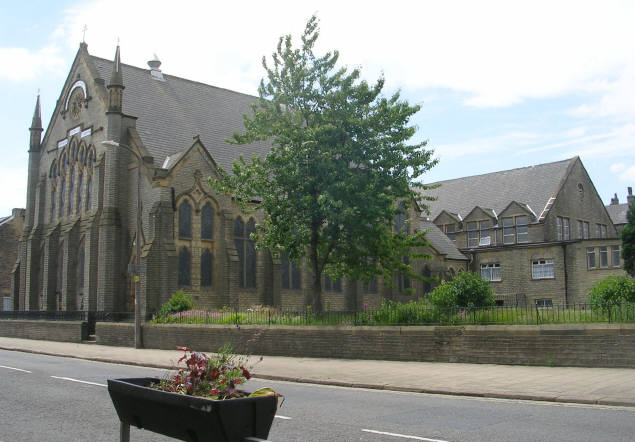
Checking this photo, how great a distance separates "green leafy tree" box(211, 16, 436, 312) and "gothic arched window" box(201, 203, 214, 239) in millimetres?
12295

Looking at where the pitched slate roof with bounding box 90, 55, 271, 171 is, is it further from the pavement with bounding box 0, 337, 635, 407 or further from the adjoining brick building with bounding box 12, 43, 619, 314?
the pavement with bounding box 0, 337, 635, 407

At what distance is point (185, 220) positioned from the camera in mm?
36500

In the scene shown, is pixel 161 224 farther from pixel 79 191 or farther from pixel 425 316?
pixel 425 316

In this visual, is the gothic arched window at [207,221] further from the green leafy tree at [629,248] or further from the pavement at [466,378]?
the green leafy tree at [629,248]

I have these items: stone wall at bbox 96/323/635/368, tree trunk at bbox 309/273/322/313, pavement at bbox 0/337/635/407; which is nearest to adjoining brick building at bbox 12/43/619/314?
tree trunk at bbox 309/273/322/313

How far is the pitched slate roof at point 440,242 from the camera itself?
168ft

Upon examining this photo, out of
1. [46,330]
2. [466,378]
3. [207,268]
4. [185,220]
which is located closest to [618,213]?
[207,268]

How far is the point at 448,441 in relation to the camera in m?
8.23

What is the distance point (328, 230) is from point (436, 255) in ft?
88.3

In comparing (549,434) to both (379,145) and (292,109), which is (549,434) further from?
(292,109)

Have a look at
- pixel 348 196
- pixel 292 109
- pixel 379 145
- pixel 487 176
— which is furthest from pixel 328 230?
pixel 487 176

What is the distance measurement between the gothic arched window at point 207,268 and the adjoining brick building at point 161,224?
0.08m

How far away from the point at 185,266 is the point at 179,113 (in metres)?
11.4

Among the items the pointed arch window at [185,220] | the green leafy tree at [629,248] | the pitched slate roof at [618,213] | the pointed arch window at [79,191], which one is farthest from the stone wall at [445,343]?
the pitched slate roof at [618,213]
